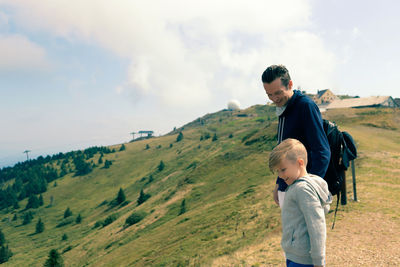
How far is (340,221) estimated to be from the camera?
11.8 meters

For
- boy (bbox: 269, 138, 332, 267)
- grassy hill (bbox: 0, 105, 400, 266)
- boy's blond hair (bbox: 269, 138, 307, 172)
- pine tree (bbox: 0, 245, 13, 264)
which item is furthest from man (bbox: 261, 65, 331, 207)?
pine tree (bbox: 0, 245, 13, 264)

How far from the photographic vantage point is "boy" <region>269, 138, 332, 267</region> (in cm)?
330

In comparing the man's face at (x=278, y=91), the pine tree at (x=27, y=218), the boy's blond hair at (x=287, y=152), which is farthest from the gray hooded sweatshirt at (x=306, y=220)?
the pine tree at (x=27, y=218)

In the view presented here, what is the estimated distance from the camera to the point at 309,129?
4016mm

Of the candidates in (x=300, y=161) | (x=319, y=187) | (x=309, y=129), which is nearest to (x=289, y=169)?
(x=300, y=161)

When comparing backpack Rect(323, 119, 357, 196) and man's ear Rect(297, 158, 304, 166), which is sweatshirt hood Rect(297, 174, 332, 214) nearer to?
man's ear Rect(297, 158, 304, 166)

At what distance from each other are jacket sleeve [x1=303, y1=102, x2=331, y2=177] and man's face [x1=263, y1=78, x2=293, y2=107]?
14.9 inches

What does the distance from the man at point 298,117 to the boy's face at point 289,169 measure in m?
0.50

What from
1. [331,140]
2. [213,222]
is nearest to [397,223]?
[331,140]

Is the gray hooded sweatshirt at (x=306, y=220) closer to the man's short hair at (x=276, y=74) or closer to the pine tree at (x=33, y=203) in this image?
the man's short hair at (x=276, y=74)

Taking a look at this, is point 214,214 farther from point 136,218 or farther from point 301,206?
point 136,218

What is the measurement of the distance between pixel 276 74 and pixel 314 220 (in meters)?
2.27

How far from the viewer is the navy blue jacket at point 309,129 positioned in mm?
3861

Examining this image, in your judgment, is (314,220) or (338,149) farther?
(338,149)
